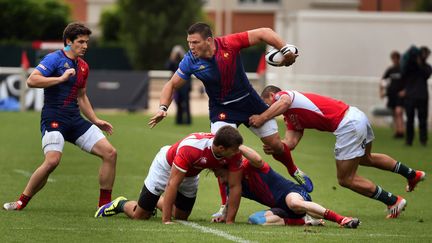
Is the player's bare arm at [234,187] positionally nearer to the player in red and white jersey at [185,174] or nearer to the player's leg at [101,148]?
the player in red and white jersey at [185,174]

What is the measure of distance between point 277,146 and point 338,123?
76 centimetres

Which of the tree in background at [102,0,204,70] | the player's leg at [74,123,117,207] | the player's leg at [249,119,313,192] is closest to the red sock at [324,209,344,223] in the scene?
the player's leg at [249,119,313,192]

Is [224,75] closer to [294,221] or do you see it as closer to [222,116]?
[222,116]

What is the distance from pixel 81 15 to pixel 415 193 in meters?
41.7

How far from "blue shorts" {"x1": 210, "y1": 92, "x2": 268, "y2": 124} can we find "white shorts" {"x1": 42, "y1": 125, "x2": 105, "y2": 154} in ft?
4.29

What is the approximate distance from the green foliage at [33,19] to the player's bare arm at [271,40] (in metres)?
36.4

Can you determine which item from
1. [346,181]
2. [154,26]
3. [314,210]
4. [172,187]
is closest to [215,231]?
[172,187]

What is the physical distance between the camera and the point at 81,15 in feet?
186

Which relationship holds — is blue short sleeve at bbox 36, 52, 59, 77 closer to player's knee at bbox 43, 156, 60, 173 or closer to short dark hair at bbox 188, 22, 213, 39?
player's knee at bbox 43, 156, 60, 173

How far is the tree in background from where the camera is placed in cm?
4706

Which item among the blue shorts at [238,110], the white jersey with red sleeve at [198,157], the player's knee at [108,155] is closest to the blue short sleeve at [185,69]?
the blue shorts at [238,110]

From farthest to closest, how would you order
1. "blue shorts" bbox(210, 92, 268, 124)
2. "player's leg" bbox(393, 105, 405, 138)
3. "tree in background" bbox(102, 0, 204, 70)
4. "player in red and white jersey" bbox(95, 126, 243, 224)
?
"tree in background" bbox(102, 0, 204, 70) < "player's leg" bbox(393, 105, 405, 138) < "blue shorts" bbox(210, 92, 268, 124) < "player in red and white jersey" bbox(95, 126, 243, 224)

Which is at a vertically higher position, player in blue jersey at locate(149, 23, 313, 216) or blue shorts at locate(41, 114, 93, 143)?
player in blue jersey at locate(149, 23, 313, 216)

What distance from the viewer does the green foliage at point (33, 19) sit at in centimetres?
4875
